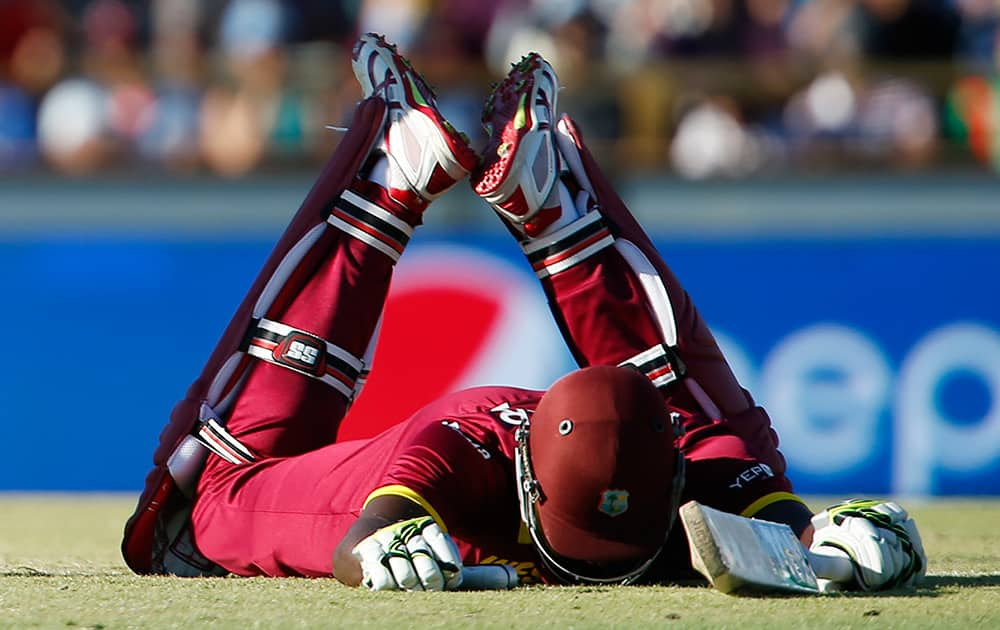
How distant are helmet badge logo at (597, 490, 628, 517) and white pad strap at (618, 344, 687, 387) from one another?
2.51 feet

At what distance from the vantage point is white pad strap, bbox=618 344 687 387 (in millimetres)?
3836

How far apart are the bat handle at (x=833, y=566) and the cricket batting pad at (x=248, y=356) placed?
140 cm

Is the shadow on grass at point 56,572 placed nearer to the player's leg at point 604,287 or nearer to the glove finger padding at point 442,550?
the glove finger padding at point 442,550

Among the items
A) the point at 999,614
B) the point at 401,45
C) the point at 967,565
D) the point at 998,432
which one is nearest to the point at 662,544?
the point at 999,614

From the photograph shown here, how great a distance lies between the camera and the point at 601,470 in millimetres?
3070

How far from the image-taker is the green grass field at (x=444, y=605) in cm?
283

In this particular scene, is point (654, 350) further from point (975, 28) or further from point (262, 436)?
point (975, 28)

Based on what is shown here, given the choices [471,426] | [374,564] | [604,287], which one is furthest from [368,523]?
[604,287]

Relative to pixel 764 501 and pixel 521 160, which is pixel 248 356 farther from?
pixel 764 501

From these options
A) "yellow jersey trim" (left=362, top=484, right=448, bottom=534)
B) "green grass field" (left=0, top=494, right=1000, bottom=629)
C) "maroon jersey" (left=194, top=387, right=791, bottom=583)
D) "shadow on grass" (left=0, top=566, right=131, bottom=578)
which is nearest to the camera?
"green grass field" (left=0, top=494, right=1000, bottom=629)

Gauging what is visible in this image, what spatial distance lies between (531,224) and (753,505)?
92cm

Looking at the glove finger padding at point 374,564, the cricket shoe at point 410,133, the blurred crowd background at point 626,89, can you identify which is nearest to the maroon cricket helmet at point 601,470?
the glove finger padding at point 374,564

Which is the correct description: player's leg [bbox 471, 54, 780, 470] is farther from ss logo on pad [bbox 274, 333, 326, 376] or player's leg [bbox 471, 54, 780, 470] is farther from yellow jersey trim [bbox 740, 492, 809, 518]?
ss logo on pad [bbox 274, 333, 326, 376]

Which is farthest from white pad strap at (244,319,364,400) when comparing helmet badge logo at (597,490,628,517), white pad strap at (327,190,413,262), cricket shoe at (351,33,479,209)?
helmet badge logo at (597,490,628,517)
